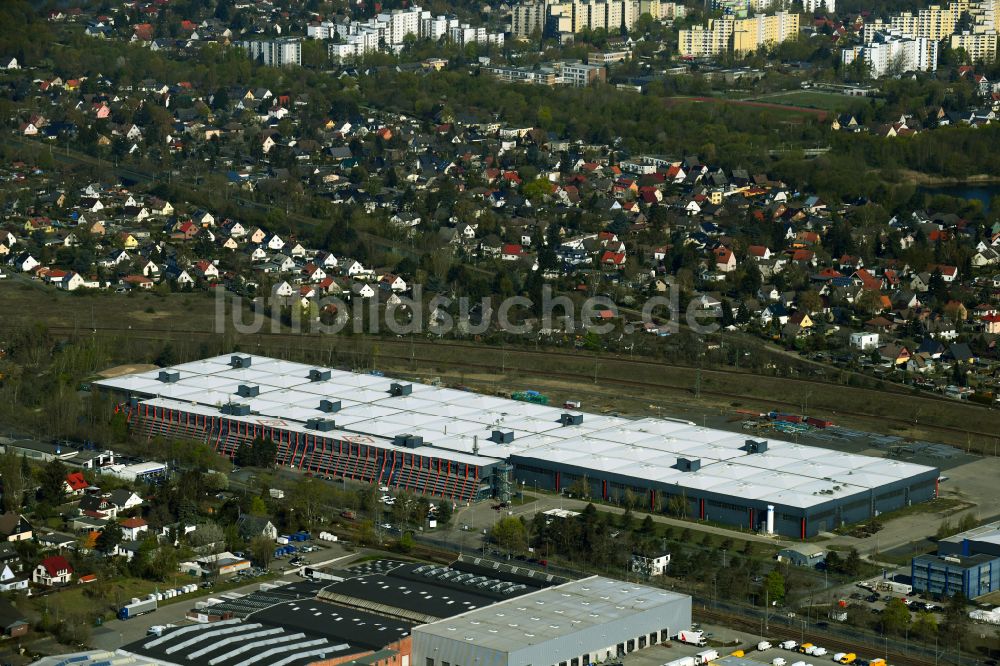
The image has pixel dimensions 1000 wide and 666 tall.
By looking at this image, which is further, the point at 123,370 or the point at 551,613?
the point at 123,370

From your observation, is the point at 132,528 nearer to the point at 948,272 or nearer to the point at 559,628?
the point at 559,628

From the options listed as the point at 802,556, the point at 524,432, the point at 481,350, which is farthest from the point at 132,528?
the point at 481,350

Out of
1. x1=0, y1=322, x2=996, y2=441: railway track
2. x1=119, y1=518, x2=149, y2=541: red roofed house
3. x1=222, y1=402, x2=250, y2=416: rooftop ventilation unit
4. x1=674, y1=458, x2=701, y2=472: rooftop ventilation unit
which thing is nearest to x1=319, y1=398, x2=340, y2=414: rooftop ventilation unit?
x1=222, y1=402, x2=250, y2=416: rooftop ventilation unit

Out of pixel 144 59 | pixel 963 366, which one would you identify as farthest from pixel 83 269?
pixel 144 59

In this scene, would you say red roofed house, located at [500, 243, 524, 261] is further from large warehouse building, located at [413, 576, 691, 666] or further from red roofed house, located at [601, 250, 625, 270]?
large warehouse building, located at [413, 576, 691, 666]

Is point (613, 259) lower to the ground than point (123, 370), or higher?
higher

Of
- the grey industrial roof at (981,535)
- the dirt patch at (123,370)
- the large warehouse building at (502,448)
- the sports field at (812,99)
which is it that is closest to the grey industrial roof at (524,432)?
the large warehouse building at (502,448)

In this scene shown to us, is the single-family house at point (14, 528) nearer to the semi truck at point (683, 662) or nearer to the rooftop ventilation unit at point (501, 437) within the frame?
the rooftop ventilation unit at point (501, 437)
